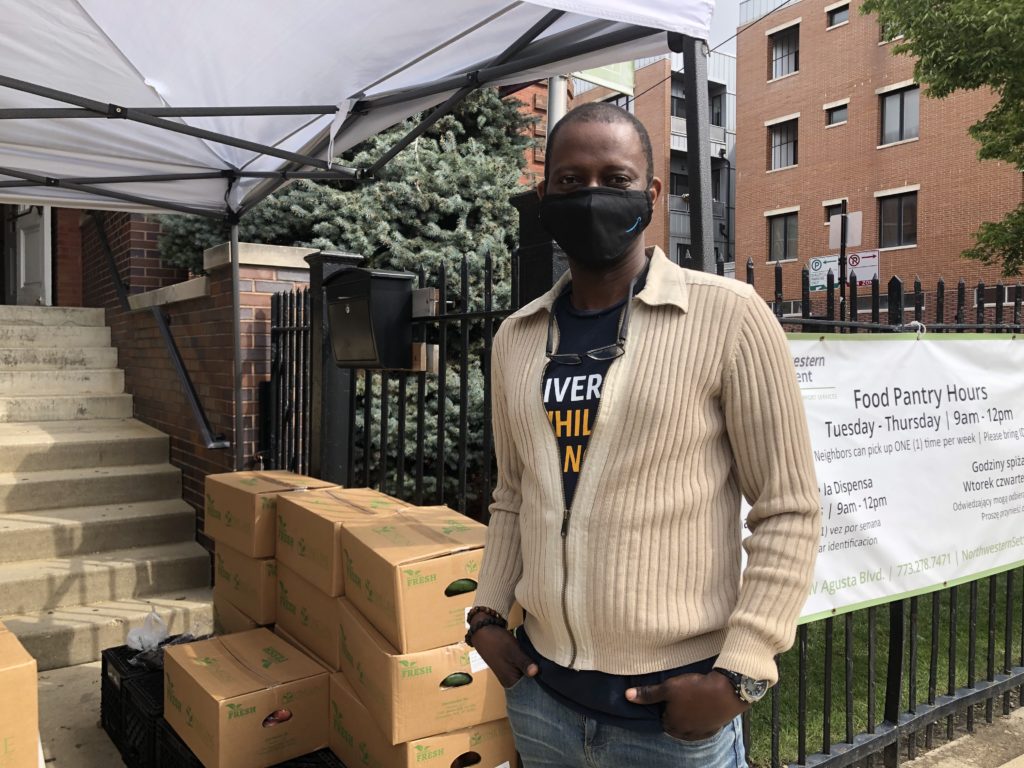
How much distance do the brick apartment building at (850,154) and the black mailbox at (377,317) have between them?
21796 mm

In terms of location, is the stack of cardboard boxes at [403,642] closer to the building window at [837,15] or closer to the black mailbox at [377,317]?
the black mailbox at [377,317]

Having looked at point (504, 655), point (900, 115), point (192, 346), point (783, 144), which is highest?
point (783, 144)

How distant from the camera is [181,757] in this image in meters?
2.92

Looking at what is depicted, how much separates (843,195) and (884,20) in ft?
56.2

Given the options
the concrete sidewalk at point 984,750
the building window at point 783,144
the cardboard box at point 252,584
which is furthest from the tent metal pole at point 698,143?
the building window at point 783,144

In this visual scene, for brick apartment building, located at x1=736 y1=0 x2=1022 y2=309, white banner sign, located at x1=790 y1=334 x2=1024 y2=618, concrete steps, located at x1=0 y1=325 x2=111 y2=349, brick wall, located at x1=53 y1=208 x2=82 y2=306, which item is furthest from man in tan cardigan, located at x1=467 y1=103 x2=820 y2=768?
brick apartment building, located at x1=736 y1=0 x2=1022 y2=309

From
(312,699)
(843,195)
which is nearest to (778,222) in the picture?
(843,195)

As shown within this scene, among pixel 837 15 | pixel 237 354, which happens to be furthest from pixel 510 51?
pixel 837 15

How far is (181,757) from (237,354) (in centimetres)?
249

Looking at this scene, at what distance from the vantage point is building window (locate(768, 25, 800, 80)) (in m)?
28.9

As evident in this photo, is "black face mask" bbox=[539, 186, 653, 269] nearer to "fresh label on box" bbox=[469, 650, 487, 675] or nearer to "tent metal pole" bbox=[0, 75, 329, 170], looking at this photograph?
"fresh label on box" bbox=[469, 650, 487, 675]

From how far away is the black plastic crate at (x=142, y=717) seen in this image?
3.16 meters

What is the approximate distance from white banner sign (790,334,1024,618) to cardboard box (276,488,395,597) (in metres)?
1.65

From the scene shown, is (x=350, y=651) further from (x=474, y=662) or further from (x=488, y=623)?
(x=488, y=623)
